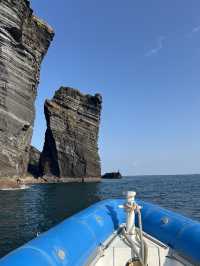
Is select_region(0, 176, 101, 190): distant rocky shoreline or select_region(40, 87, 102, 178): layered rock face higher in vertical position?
select_region(40, 87, 102, 178): layered rock face

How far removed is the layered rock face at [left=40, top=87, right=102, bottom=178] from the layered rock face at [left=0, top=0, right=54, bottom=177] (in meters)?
26.2

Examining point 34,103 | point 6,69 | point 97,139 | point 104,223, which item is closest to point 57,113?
point 97,139

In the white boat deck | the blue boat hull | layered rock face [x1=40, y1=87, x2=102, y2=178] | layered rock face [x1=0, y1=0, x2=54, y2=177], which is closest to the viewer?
the blue boat hull

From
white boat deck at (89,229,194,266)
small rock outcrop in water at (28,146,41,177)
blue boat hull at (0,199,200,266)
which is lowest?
white boat deck at (89,229,194,266)

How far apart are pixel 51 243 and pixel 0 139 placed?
205 feet

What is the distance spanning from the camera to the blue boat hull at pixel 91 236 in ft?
15.4

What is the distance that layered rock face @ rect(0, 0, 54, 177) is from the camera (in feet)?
215

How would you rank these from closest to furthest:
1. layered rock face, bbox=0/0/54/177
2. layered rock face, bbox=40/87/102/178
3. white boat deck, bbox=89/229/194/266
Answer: white boat deck, bbox=89/229/194/266, layered rock face, bbox=0/0/54/177, layered rock face, bbox=40/87/102/178

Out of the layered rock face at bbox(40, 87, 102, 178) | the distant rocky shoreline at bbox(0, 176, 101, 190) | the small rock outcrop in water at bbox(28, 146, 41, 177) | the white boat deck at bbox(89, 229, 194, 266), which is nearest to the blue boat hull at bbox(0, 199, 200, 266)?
the white boat deck at bbox(89, 229, 194, 266)

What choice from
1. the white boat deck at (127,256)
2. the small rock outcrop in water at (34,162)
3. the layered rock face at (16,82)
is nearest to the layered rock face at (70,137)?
the small rock outcrop in water at (34,162)

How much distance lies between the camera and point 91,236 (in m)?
6.51

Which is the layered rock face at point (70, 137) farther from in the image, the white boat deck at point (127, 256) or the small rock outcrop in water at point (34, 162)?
the white boat deck at point (127, 256)

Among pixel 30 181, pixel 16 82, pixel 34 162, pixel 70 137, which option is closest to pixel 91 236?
pixel 16 82

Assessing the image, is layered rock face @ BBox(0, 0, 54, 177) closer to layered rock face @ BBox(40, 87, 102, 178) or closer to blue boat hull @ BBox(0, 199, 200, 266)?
layered rock face @ BBox(40, 87, 102, 178)
